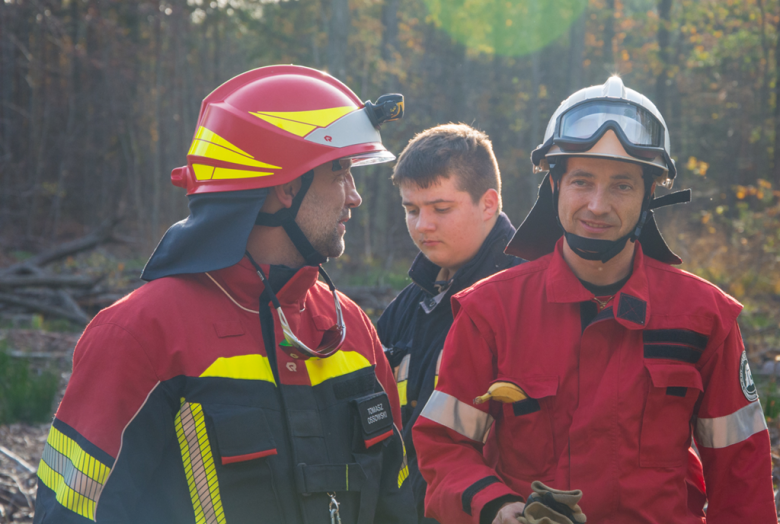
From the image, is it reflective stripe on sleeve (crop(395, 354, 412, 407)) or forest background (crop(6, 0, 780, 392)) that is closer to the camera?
reflective stripe on sleeve (crop(395, 354, 412, 407))

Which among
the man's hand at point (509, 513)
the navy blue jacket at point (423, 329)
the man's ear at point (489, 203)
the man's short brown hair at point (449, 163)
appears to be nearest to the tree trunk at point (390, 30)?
the man's short brown hair at point (449, 163)

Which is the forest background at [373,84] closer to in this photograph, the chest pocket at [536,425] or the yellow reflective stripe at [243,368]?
the chest pocket at [536,425]

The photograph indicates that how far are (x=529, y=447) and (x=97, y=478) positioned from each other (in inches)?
53.3

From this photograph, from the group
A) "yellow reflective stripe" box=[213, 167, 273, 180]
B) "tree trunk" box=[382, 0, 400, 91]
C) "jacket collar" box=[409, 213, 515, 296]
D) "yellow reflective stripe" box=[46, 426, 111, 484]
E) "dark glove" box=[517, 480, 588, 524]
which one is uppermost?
"tree trunk" box=[382, 0, 400, 91]

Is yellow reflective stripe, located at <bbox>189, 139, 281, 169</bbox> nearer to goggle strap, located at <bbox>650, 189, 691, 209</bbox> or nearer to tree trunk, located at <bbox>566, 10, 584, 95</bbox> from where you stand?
goggle strap, located at <bbox>650, 189, 691, 209</bbox>

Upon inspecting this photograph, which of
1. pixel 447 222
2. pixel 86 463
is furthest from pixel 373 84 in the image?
pixel 86 463

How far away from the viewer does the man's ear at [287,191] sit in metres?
2.42

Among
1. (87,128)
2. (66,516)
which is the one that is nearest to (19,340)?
(66,516)

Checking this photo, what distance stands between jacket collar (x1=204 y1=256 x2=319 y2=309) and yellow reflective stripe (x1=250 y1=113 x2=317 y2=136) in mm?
486

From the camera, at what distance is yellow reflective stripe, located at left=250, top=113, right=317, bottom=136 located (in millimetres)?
2383

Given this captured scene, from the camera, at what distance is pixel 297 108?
8.01 ft

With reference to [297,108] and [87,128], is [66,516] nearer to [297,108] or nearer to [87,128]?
[297,108]

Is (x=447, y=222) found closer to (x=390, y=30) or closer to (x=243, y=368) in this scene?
(x=243, y=368)

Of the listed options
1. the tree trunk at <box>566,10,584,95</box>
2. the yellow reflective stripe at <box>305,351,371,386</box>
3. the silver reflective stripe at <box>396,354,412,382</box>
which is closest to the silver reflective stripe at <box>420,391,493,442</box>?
the yellow reflective stripe at <box>305,351,371,386</box>
